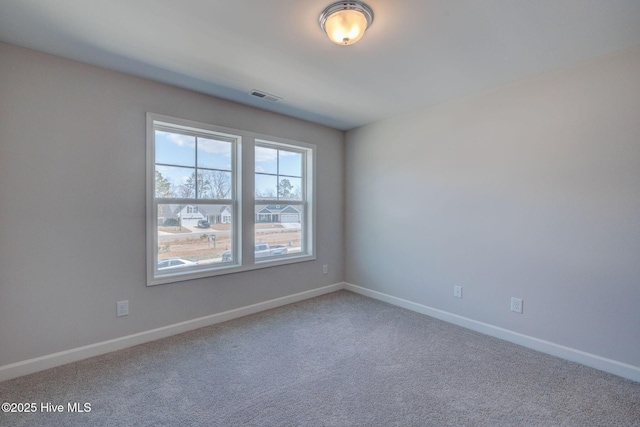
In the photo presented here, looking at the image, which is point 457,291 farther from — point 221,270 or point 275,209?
point 221,270

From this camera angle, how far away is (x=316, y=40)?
202 cm

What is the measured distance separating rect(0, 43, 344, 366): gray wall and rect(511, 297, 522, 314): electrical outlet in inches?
121

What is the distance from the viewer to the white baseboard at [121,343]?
2.12m

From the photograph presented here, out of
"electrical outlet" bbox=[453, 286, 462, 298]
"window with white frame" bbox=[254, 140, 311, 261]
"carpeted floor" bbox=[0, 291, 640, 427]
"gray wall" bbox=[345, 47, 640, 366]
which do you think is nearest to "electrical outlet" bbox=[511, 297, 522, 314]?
"gray wall" bbox=[345, 47, 640, 366]

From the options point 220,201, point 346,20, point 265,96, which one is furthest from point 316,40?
point 220,201

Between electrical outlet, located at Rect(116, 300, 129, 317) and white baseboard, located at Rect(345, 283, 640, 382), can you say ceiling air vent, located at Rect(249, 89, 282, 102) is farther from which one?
white baseboard, located at Rect(345, 283, 640, 382)

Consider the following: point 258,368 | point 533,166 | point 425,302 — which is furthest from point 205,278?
point 533,166

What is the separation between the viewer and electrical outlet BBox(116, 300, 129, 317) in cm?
252

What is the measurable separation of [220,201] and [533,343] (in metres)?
3.31

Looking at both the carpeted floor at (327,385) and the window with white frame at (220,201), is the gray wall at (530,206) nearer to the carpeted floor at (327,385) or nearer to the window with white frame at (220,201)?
the carpeted floor at (327,385)

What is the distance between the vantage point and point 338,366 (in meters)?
2.28

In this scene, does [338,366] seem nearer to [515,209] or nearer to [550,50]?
→ [515,209]

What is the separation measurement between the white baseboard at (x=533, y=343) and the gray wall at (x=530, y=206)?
0.05 metres

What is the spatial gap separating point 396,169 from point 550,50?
1826mm
